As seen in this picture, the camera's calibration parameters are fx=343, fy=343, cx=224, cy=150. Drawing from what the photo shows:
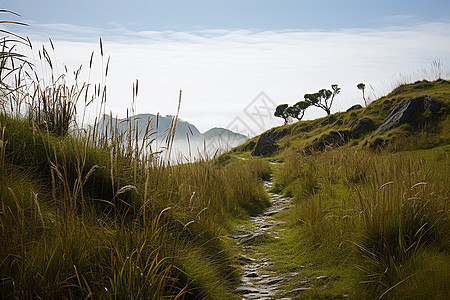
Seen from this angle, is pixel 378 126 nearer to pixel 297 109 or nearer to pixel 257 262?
pixel 257 262

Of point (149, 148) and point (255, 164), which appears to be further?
point (255, 164)

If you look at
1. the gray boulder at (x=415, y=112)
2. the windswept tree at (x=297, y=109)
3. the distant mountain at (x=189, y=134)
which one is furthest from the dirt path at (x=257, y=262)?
the windswept tree at (x=297, y=109)

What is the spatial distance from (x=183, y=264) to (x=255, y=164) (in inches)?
320

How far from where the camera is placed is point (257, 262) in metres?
3.99

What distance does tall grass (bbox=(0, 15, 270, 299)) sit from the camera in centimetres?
202

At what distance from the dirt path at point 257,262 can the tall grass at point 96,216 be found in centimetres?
21

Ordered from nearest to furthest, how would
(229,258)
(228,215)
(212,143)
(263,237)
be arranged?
(229,258) < (263,237) < (228,215) < (212,143)

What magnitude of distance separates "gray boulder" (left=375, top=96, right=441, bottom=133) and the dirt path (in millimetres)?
8552

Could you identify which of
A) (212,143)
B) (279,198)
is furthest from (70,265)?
(279,198)

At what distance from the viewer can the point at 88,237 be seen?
2236 mm

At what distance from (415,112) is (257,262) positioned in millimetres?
11236

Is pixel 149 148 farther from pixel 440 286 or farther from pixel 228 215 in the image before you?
pixel 440 286

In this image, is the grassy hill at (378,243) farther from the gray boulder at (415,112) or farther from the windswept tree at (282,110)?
the windswept tree at (282,110)

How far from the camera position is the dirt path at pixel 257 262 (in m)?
3.14
